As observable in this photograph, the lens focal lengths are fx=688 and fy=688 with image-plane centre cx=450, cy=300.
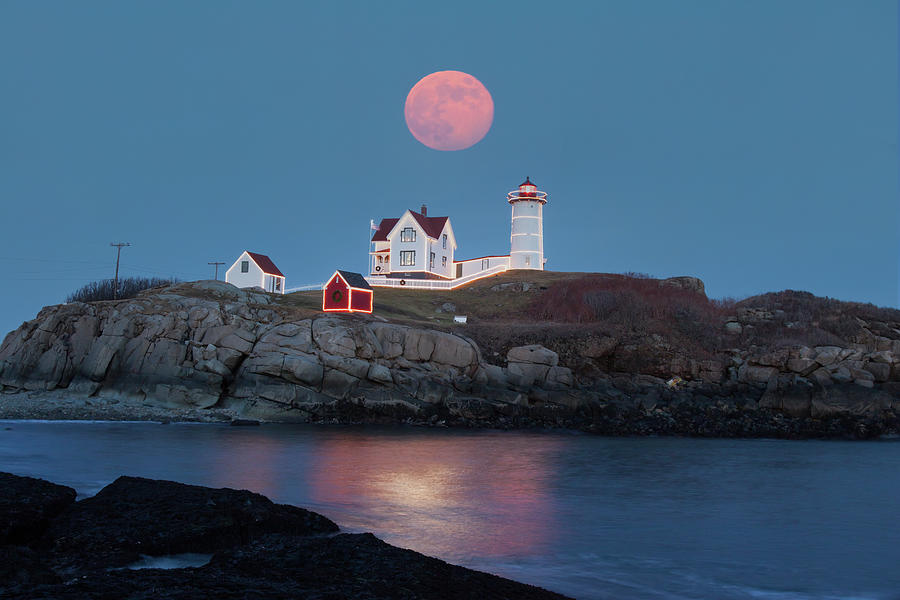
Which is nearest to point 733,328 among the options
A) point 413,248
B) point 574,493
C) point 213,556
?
point 574,493

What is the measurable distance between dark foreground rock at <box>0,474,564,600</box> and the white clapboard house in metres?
46.4

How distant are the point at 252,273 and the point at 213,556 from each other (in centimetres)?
4508

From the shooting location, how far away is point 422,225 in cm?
5781

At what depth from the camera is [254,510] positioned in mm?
8531

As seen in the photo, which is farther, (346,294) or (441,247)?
(441,247)

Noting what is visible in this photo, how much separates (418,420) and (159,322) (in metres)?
12.8

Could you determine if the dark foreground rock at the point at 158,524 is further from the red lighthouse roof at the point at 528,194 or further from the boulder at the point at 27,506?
the red lighthouse roof at the point at 528,194

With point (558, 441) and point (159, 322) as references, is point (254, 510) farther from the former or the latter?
point (159, 322)

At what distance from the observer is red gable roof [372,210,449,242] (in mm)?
58000

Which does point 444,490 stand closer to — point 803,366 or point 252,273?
point 803,366

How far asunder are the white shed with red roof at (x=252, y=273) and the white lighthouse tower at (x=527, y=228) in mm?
21278

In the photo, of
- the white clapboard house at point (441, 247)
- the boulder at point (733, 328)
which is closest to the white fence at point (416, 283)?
the white clapboard house at point (441, 247)

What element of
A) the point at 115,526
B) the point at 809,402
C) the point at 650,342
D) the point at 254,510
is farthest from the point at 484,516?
the point at 650,342

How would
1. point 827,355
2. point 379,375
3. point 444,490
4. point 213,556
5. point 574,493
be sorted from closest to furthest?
point 213,556 < point 444,490 < point 574,493 < point 379,375 < point 827,355
